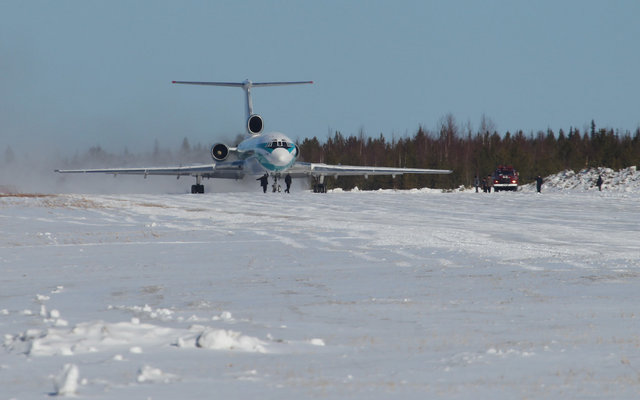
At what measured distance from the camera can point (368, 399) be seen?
4.51m

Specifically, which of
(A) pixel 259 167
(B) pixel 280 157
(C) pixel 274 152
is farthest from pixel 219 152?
(B) pixel 280 157

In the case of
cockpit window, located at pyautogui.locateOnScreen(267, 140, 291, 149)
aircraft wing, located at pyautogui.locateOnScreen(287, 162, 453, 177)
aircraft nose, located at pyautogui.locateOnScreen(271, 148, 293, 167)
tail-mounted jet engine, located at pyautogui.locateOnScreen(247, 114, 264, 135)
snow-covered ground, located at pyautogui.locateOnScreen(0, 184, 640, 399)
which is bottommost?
snow-covered ground, located at pyautogui.locateOnScreen(0, 184, 640, 399)

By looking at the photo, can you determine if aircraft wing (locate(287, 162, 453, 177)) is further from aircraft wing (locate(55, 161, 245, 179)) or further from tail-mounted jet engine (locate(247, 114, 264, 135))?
tail-mounted jet engine (locate(247, 114, 264, 135))

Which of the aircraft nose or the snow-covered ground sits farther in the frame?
the aircraft nose

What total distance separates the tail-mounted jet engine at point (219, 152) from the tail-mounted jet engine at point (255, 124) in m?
6.21

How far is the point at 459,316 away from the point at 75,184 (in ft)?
211

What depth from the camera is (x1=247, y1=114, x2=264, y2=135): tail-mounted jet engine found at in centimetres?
5644

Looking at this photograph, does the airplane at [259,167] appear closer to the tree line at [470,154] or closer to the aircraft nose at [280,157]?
the aircraft nose at [280,157]

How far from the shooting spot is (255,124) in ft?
186

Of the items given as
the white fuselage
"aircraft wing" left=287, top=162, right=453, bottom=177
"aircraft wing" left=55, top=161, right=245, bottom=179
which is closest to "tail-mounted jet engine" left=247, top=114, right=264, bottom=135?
"aircraft wing" left=55, top=161, right=245, bottom=179

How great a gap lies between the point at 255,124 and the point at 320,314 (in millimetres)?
49739

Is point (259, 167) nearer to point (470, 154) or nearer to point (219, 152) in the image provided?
point (219, 152)

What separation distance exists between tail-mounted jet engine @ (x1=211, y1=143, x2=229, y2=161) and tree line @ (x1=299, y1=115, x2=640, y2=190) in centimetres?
4613

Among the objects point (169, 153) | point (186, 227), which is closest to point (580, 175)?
point (169, 153)
